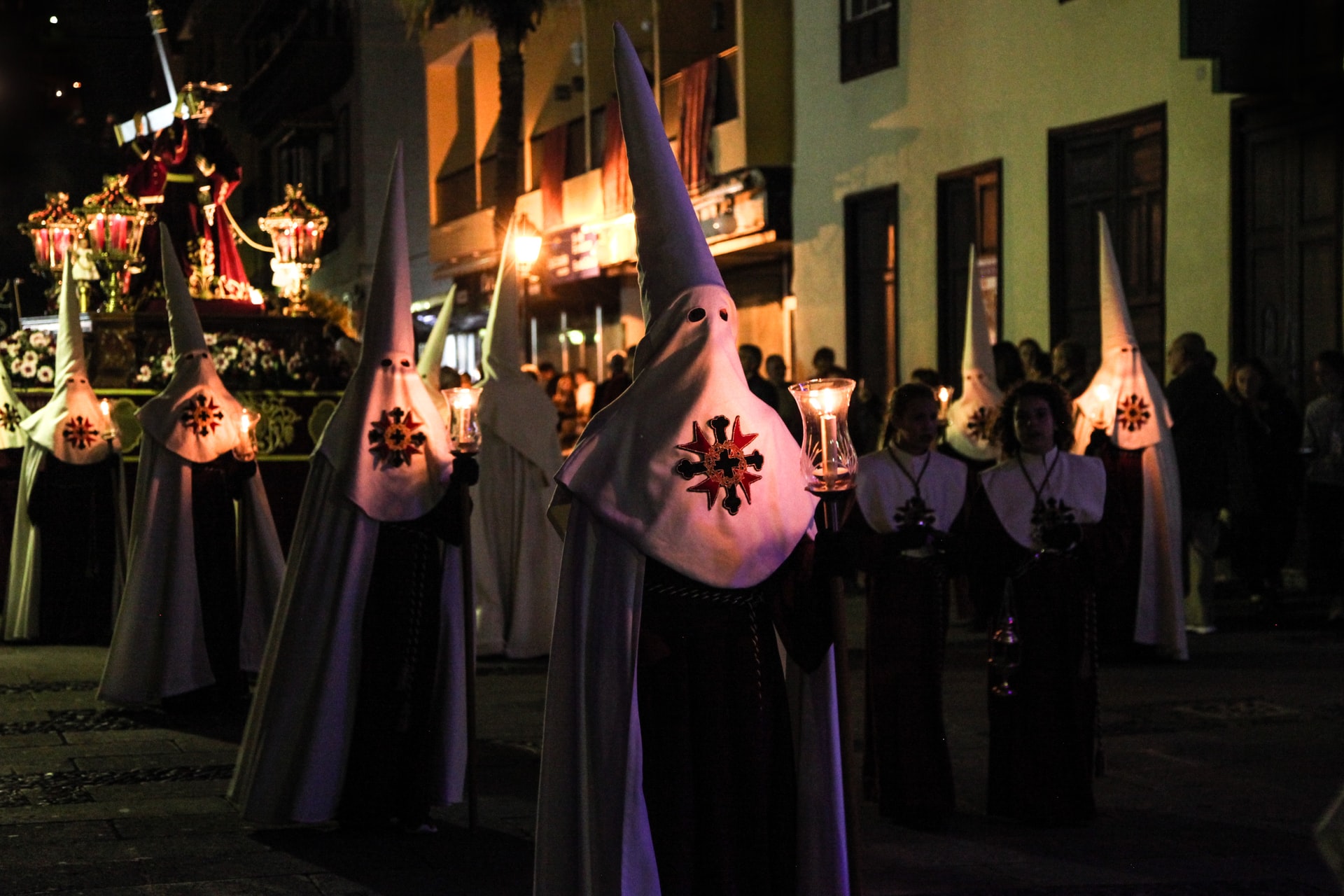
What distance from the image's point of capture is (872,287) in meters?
22.7

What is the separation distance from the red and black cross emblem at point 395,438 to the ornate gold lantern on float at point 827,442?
339 centimetres

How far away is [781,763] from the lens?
17.4 feet

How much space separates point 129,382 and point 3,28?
13.4 metres

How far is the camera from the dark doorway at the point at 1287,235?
48.9 ft

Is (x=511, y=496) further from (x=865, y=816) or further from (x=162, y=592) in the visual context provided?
(x=865, y=816)

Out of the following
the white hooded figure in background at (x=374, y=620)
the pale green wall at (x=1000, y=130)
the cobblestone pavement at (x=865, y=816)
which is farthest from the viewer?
the pale green wall at (x=1000, y=130)

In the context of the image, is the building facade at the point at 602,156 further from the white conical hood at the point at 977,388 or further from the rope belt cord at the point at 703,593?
the rope belt cord at the point at 703,593

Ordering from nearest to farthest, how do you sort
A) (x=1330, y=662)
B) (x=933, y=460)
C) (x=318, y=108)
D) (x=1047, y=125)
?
(x=933, y=460)
(x=1330, y=662)
(x=1047, y=125)
(x=318, y=108)

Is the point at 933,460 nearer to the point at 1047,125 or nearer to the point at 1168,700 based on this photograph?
the point at 1168,700

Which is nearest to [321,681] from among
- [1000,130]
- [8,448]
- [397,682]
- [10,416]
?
[397,682]

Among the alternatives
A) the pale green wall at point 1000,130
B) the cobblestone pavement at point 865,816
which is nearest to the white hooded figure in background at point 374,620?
the cobblestone pavement at point 865,816

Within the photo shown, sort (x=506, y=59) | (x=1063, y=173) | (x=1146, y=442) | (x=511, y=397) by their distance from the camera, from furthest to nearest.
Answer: (x=506, y=59) < (x=1063, y=173) < (x=511, y=397) < (x=1146, y=442)

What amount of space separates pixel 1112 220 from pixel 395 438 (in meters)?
11.5

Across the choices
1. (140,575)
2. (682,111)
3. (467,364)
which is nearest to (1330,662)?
(140,575)
